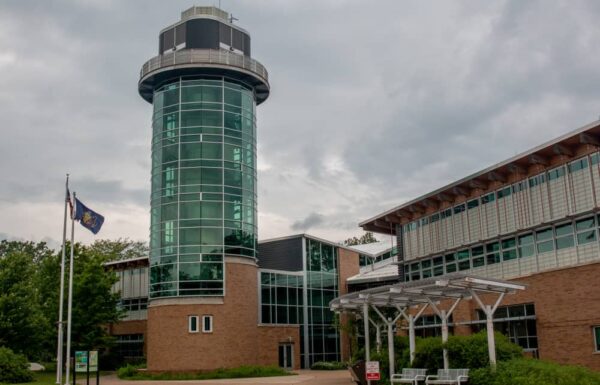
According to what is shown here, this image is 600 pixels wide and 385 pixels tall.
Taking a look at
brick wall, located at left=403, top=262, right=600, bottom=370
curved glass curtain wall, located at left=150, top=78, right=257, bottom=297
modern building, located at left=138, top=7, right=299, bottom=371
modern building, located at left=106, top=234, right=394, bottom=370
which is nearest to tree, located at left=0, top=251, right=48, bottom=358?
modern building, located at left=106, top=234, right=394, bottom=370

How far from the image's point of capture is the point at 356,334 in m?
34.7

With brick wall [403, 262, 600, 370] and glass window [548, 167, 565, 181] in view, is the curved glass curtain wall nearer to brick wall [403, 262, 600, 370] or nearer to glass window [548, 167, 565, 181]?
brick wall [403, 262, 600, 370]

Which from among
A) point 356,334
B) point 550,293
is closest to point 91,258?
point 356,334

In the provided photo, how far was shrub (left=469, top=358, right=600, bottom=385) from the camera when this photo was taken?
19.2 m

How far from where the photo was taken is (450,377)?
22.1 metres

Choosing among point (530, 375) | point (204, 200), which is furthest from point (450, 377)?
point (204, 200)

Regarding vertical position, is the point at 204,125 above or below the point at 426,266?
above

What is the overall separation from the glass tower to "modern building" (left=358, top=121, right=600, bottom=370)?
38.8 feet

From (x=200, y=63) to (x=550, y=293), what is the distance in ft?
84.6

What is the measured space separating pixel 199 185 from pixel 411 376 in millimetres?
22325

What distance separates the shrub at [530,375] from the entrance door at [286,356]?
2559 cm

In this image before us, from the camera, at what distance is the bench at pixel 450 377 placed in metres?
21.5

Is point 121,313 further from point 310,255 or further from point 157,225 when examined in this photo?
point 310,255

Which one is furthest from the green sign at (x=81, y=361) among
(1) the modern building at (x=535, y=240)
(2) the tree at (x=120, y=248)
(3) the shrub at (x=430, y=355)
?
(2) the tree at (x=120, y=248)
